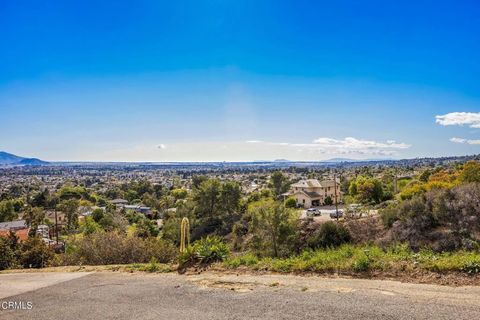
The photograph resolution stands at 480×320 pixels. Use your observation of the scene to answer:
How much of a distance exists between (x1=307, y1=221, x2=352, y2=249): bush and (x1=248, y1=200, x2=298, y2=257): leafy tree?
5.35 ft

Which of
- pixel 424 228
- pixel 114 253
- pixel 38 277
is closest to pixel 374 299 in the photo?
pixel 38 277

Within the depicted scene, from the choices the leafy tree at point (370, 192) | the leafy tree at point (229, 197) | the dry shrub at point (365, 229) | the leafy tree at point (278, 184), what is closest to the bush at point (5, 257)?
the dry shrub at point (365, 229)

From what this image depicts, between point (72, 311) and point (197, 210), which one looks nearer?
point (72, 311)

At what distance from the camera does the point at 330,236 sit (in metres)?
25.6

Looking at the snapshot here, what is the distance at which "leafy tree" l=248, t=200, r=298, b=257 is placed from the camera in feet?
78.0

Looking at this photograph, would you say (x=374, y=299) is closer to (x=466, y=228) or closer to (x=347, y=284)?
(x=347, y=284)

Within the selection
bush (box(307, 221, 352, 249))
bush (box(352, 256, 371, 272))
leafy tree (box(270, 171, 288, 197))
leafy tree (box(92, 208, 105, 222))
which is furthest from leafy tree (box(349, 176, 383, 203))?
bush (box(352, 256, 371, 272))

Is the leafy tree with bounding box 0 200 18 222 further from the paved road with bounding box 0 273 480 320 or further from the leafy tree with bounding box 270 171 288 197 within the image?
the paved road with bounding box 0 273 480 320

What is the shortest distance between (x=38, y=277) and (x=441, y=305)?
987 centimetres

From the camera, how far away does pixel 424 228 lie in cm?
2141

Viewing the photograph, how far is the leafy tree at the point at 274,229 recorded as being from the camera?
2377cm

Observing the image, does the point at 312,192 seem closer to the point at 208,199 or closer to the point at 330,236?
the point at 208,199

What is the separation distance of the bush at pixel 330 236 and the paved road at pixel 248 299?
17944mm

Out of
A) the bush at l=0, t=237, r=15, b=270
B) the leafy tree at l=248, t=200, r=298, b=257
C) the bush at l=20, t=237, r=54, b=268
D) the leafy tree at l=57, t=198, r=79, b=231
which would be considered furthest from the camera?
the leafy tree at l=57, t=198, r=79, b=231
